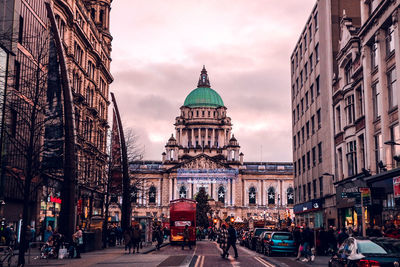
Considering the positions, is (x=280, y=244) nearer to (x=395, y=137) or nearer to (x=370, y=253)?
(x=395, y=137)

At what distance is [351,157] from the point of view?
131ft

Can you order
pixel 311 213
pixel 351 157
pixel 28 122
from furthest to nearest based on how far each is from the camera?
pixel 311 213 < pixel 351 157 < pixel 28 122

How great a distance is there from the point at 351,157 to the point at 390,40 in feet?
36.9

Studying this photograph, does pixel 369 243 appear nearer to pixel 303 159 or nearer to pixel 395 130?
pixel 395 130

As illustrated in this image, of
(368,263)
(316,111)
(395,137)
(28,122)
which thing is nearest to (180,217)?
(316,111)

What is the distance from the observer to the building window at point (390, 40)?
30953mm

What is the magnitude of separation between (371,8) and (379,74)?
6235 millimetres

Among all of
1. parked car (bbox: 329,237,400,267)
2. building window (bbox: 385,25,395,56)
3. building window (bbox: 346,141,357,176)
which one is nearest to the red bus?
building window (bbox: 346,141,357,176)

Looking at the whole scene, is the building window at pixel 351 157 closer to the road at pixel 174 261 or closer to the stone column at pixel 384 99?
the stone column at pixel 384 99

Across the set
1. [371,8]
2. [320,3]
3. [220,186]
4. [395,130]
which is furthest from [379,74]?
[220,186]

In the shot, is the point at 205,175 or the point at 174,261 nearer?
the point at 174,261

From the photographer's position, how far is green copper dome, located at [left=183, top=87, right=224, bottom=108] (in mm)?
166250

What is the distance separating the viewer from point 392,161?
30.7 meters

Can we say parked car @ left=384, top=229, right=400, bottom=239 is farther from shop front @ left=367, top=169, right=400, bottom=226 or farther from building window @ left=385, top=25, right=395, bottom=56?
building window @ left=385, top=25, right=395, bottom=56
